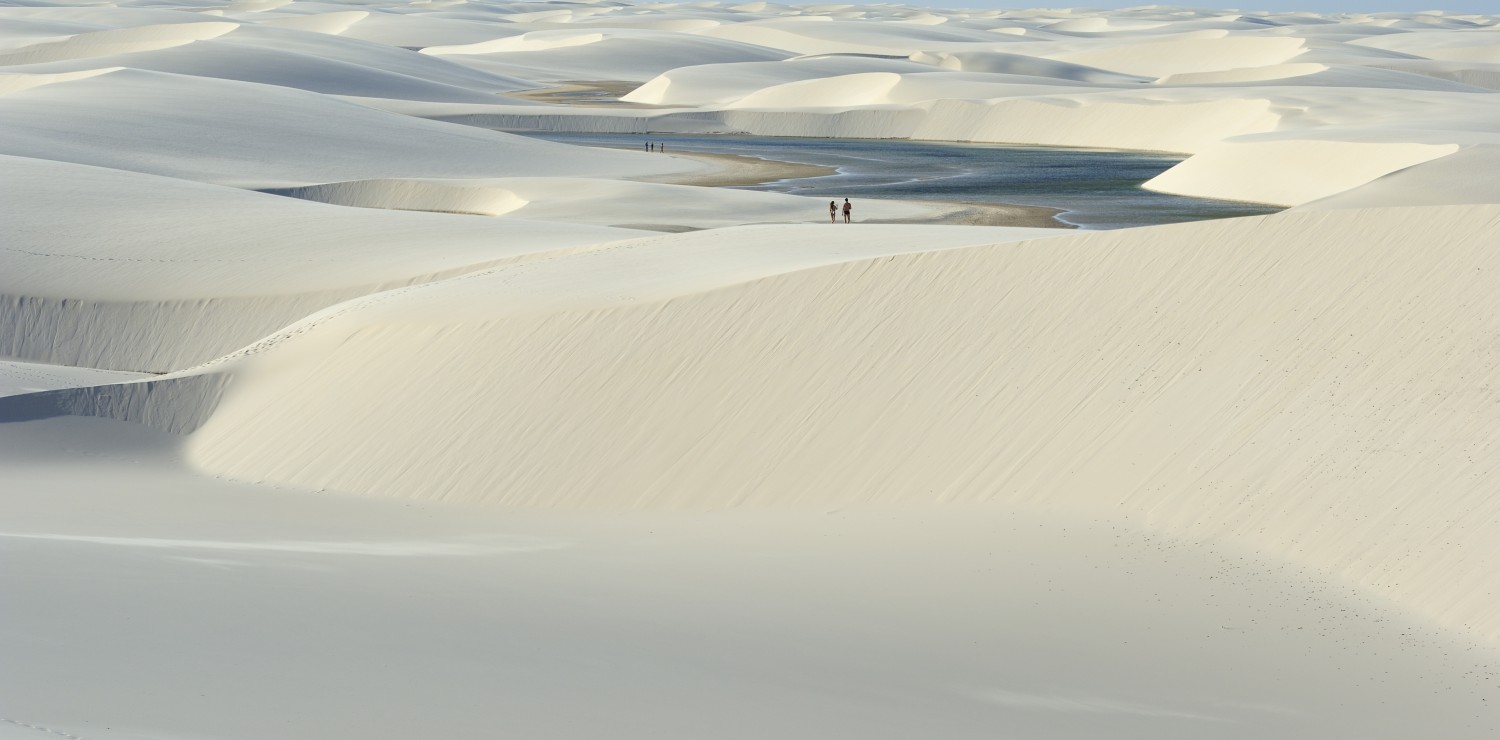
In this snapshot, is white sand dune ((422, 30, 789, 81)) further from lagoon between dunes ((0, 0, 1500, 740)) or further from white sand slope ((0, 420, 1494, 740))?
white sand slope ((0, 420, 1494, 740))

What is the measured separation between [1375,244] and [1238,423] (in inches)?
90.6

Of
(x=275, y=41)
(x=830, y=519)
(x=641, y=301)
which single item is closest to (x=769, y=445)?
(x=830, y=519)

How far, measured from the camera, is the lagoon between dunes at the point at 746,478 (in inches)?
282

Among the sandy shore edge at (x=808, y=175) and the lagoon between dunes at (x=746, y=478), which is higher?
the lagoon between dunes at (x=746, y=478)

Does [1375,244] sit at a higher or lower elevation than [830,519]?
higher

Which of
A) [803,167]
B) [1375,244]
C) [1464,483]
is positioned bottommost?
[803,167]

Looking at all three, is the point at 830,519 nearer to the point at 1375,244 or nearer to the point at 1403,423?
the point at 1403,423

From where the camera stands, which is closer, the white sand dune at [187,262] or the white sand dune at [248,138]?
the white sand dune at [187,262]

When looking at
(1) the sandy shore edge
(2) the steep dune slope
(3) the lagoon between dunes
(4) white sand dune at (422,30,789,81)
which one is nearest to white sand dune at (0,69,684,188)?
(1) the sandy shore edge

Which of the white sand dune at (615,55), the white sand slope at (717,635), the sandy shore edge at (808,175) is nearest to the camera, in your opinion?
the white sand slope at (717,635)

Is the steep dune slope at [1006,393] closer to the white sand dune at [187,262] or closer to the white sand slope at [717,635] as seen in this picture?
the white sand slope at [717,635]

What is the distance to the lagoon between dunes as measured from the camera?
23.5 ft

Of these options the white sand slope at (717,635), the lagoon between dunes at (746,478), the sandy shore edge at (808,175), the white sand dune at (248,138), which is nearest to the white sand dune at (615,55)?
the sandy shore edge at (808,175)

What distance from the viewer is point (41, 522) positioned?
10875mm
